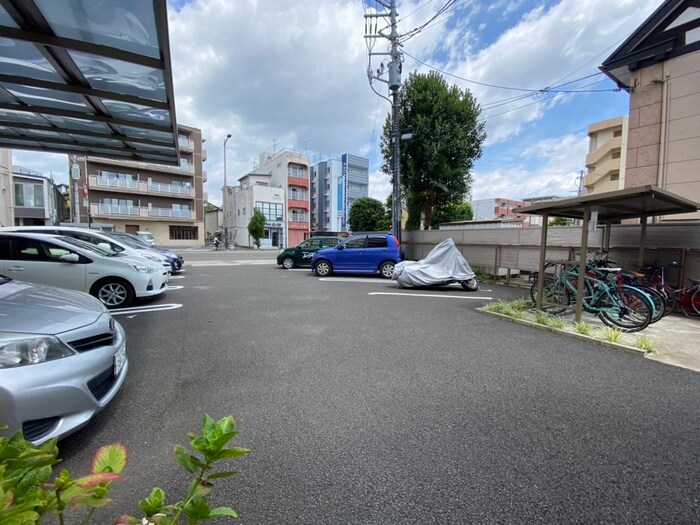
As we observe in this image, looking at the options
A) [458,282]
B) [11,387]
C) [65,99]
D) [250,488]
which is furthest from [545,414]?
[65,99]

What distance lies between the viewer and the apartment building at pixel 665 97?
23.6 feet

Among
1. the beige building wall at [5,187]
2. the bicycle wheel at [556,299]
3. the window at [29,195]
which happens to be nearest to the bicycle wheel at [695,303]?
the bicycle wheel at [556,299]

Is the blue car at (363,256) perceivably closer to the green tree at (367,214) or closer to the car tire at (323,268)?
the car tire at (323,268)

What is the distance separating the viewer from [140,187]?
1224 inches

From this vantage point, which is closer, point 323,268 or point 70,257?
point 70,257

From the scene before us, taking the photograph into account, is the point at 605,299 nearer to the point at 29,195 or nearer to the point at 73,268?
the point at 73,268

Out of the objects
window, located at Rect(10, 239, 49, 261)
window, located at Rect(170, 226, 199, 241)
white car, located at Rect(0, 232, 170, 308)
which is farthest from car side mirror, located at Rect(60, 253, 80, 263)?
window, located at Rect(170, 226, 199, 241)

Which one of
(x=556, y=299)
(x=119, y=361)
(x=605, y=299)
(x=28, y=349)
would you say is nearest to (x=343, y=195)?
(x=556, y=299)

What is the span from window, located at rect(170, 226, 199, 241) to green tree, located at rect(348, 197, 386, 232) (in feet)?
56.0

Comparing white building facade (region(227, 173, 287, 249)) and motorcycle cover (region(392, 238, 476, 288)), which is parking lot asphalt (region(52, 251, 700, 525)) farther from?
white building facade (region(227, 173, 287, 249))

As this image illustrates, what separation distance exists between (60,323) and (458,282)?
8048mm

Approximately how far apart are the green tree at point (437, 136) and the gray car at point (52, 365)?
1322 cm

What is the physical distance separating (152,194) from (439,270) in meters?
32.3

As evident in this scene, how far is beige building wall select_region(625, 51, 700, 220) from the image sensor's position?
23.6 ft
